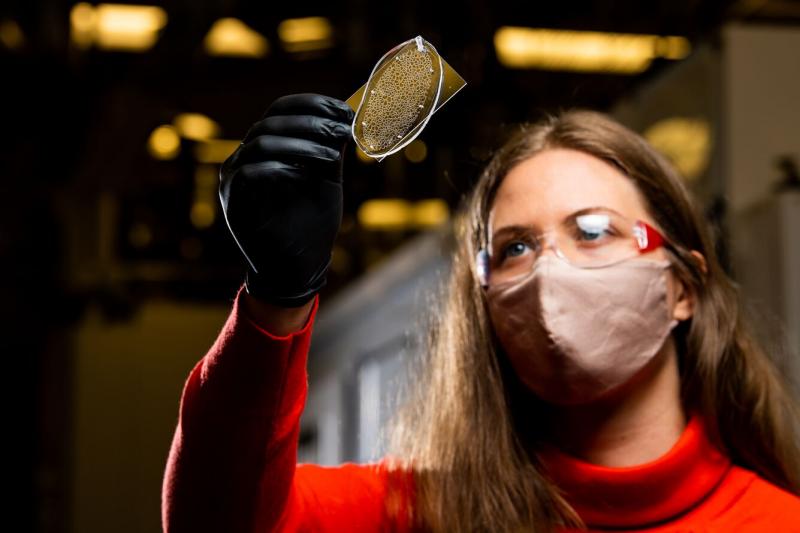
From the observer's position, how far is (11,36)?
17.7ft

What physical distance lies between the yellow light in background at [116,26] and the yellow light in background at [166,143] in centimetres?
49

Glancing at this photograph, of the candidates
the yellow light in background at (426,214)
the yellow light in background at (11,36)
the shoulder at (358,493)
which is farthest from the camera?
the yellow light in background at (426,214)

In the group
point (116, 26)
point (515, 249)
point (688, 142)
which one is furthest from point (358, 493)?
point (116, 26)

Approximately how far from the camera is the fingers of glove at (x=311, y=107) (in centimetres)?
137

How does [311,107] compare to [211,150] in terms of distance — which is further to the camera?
[211,150]

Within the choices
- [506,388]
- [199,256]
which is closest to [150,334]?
[199,256]

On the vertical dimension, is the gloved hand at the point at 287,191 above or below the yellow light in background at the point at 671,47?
below

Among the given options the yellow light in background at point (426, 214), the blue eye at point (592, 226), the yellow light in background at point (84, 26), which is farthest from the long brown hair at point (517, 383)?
the yellow light in background at point (426, 214)

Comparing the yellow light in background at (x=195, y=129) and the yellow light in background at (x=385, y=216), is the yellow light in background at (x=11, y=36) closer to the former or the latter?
the yellow light in background at (x=195, y=129)

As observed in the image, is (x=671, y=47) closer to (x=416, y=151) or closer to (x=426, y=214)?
(x=416, y=151)

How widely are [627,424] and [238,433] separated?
71 centimetres

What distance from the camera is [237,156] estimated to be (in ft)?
4.50

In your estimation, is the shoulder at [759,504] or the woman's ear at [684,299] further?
the woman's ear at [684,299]

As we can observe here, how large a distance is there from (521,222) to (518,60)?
4076 mm
